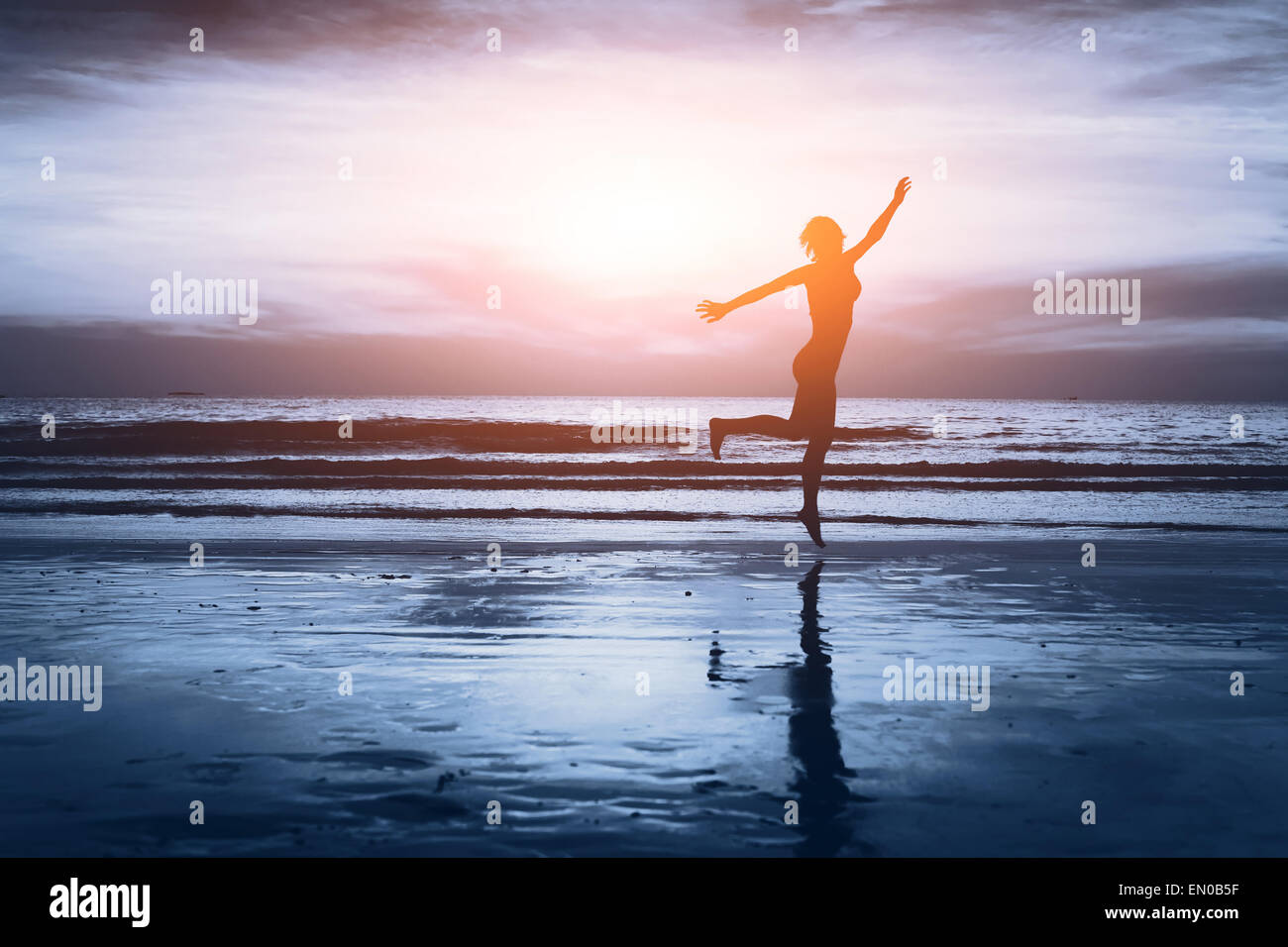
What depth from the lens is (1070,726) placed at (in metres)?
4.49

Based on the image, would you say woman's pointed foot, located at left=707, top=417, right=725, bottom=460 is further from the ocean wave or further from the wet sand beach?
the ocean wave

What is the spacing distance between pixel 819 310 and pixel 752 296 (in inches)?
24.6

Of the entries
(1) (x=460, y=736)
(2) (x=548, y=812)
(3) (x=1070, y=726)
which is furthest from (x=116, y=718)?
(3) (x=1070, y=726)

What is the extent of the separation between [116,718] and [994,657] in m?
4.92

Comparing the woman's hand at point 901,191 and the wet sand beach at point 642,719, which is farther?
the woman's hand at point 901,191

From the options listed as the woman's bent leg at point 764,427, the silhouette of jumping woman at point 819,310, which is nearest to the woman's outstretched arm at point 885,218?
the silhouette of jumping woman at point 819,310

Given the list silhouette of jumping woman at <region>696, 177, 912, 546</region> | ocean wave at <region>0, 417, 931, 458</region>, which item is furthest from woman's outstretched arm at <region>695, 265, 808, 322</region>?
ocean wave at <region>0, 417, 931, 458</region>

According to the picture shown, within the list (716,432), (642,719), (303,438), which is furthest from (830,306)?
(303,438)

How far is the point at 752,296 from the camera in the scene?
26.2 feet

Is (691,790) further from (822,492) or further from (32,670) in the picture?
(822,492)

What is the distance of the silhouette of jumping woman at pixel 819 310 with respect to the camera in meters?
7.99

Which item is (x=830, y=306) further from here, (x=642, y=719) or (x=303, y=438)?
(x=303, y=438)

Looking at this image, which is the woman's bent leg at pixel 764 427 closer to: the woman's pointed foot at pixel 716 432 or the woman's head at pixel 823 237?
the woman's pointed foot at pixel 716 432

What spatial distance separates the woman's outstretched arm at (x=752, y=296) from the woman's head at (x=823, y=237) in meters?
0.20
